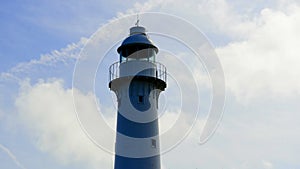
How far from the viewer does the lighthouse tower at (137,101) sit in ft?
87.4

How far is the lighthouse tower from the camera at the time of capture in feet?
87.4

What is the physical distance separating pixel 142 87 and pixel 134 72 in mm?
897

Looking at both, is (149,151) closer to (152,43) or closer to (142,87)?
(142,87)

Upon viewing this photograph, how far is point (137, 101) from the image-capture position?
1081 inches

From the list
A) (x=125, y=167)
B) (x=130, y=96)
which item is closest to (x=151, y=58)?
(x=130, y=96)

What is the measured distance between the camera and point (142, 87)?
27.8m

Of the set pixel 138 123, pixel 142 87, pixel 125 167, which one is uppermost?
pixel 142 87

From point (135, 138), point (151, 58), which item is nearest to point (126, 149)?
point (135, 138)

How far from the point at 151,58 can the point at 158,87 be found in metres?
1.63

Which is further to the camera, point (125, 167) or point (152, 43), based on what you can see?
point (152, 43)

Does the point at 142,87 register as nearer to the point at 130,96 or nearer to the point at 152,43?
the point at 130,96

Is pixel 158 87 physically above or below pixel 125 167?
above

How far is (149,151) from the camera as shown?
26.8 metres

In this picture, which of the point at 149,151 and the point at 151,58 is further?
the point at 151,58
